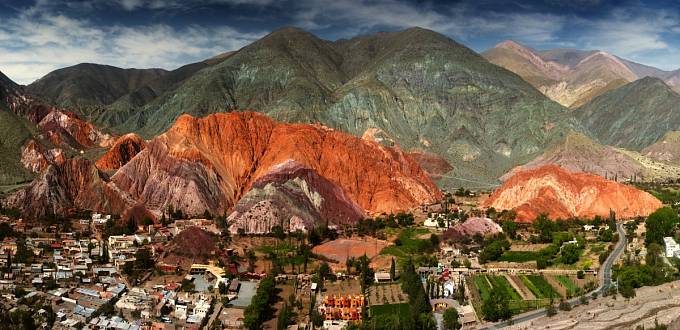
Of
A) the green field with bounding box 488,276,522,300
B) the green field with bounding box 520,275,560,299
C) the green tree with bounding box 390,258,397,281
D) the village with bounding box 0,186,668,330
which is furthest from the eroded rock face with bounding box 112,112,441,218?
the green field with bounding box 520,275,560,299

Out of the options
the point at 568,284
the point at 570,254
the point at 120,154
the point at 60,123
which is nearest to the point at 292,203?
the point at 570,254

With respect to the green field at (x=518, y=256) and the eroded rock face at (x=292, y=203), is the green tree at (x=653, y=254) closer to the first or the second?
the green field at (x=518, y=256)

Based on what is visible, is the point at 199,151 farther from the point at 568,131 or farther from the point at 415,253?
the point at 568,131

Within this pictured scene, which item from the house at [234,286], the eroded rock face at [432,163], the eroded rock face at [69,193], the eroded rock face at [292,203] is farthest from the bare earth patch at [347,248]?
the eroded rock face at [432,163]

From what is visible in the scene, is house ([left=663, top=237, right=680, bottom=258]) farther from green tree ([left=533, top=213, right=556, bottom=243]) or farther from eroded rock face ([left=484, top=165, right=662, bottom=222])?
eroded rock face ([left=484, top=165, right=662, bottom=222])

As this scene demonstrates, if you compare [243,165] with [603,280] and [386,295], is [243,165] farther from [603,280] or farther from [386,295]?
[603,280]
